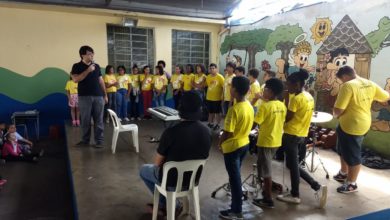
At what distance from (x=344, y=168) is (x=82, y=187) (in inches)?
127

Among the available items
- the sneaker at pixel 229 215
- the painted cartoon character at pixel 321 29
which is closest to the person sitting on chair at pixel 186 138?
the sneaker at pixel 229 215

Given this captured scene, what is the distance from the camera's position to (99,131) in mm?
→ 4715

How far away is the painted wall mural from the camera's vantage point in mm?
4723

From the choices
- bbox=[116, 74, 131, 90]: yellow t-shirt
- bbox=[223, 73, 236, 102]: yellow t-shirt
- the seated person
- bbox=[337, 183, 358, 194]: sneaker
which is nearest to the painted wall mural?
bbox=[337, 183, 358, 194]: sneaker

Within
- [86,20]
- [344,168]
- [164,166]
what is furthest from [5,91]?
[344,168]

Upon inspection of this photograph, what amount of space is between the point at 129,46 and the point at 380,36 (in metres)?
5.74

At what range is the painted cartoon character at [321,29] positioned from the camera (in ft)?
18.3

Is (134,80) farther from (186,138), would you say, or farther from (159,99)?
(186,138)

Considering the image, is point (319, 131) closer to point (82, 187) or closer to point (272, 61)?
point (272, 61)

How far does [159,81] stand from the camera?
7316 mm

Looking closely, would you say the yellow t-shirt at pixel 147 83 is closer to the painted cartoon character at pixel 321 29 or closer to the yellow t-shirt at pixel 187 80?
the yellow t-shirt at pixel 187 80

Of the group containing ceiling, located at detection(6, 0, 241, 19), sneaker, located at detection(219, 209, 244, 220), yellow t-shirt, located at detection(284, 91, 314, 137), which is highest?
ceiling, located at detection(6, 0, 241, 19)

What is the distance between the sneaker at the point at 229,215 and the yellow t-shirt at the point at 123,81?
4.99 meters

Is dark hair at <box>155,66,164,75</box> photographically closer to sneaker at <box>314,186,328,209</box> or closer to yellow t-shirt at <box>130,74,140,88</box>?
yellow t-shirt at <box>130,74,140,88</box>
